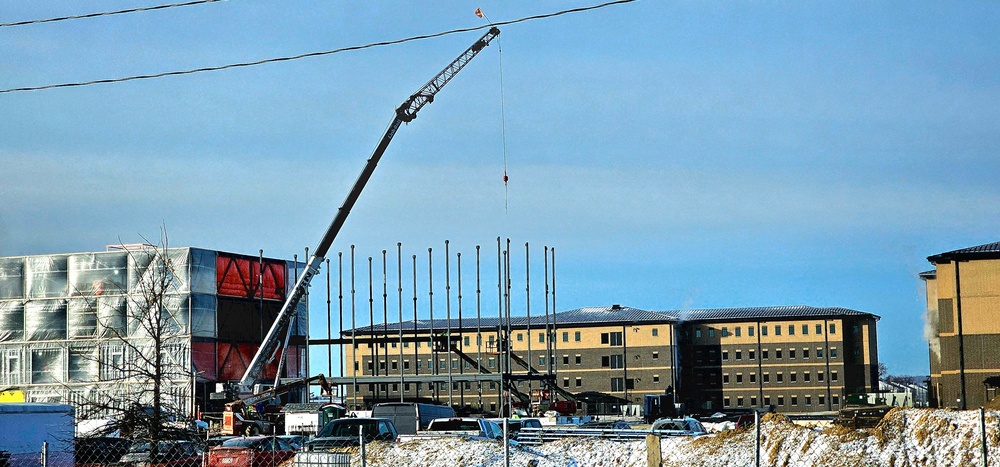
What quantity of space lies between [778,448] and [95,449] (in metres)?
11.4

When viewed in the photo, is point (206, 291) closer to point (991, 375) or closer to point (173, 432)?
point (991, 375)

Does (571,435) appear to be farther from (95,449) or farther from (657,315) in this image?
(657,315)

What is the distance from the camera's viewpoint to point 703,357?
455ft

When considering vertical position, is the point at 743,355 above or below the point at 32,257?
below

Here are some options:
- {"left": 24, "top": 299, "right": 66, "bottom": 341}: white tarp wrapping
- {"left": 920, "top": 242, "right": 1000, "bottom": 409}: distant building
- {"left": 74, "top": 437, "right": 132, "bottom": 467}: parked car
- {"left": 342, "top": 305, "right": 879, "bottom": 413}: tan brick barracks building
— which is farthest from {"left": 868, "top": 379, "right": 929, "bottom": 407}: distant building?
{"left": 24, "top": 299, "right": 66, "bottom": 341}: white tarp wrapping

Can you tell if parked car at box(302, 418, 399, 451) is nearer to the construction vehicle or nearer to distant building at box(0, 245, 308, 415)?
the construction vehicle

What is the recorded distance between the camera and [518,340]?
451 ft

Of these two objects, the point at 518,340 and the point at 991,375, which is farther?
the point at 518,340

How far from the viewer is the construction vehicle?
182ft

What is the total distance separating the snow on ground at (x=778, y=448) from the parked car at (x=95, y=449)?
14.2ft

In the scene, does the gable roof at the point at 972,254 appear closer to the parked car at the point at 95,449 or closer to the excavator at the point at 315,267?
the excavator at the point at 315,267

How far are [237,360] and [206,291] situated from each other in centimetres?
593

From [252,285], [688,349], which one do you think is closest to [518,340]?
[688,349]

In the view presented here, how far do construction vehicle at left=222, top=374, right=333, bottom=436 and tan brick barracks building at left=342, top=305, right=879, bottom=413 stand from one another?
2291 inches
